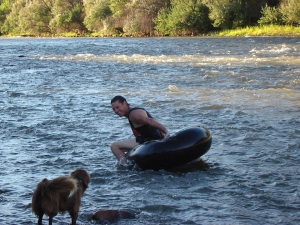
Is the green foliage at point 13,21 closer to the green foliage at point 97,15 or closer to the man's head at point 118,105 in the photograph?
the green foliage at point 97,15

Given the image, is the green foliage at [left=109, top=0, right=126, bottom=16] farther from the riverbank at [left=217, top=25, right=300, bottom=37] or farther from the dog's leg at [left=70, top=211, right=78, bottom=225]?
the dog's leg at [left=70, top=211, right=78, bottom=225]

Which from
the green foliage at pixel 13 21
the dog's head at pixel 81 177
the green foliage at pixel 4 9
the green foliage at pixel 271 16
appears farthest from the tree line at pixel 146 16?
the dog's head at pixel 81 177

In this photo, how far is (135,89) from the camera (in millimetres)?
17094

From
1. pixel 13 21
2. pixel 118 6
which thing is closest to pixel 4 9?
pixel 13 21

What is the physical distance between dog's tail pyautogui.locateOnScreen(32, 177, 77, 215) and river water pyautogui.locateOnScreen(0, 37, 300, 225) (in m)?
0.83

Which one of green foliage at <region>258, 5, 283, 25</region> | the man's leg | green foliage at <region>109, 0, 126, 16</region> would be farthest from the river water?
green foliage at <region>109, 0, 126, 16</region>

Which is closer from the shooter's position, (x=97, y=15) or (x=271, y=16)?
(x=271, y=16)

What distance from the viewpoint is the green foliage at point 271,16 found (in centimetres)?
4978

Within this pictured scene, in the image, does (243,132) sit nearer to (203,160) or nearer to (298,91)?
(203,160)

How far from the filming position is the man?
7.93 m

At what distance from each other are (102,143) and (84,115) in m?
2.90

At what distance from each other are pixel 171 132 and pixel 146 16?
54338 millimetres

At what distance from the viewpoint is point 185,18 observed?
57.8 m

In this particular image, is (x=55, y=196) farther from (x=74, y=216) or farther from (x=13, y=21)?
(x=13, y=21)
